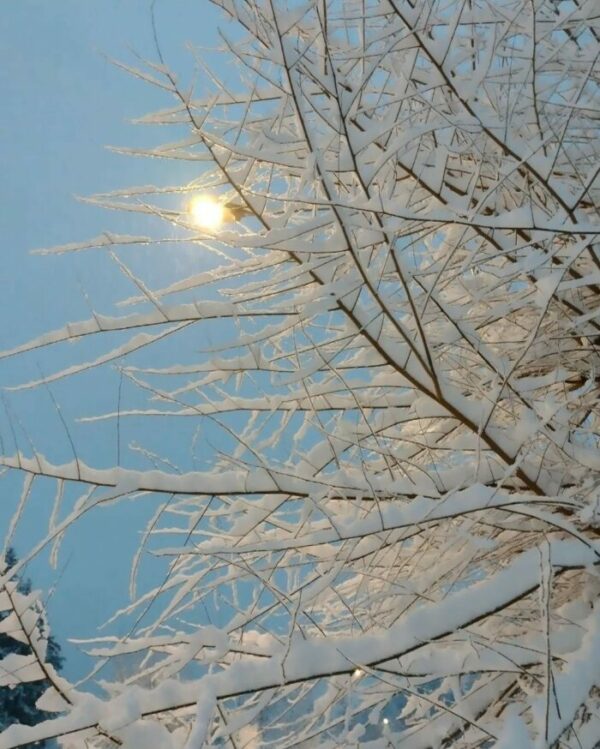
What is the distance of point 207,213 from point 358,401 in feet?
2.16

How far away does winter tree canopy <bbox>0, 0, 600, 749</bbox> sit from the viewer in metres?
1.28

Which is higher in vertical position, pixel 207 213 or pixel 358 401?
pixel 207 213

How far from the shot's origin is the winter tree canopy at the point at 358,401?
1283mm

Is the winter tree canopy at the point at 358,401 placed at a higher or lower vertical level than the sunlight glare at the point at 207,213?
lower

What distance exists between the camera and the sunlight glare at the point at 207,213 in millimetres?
1803

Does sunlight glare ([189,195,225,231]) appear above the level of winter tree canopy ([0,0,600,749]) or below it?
above

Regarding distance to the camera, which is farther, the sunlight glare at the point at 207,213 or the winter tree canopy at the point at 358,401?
the sunlight glare at the point at 207,213

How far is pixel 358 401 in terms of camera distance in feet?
5.60

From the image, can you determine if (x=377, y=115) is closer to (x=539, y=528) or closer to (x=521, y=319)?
(x=521, y=319)

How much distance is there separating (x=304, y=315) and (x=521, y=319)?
1.31 metres

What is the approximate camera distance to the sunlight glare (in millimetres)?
1803

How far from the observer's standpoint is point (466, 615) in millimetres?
1324

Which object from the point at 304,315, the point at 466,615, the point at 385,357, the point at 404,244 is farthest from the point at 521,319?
the point at 466,615

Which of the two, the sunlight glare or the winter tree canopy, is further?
the sunlight glare
